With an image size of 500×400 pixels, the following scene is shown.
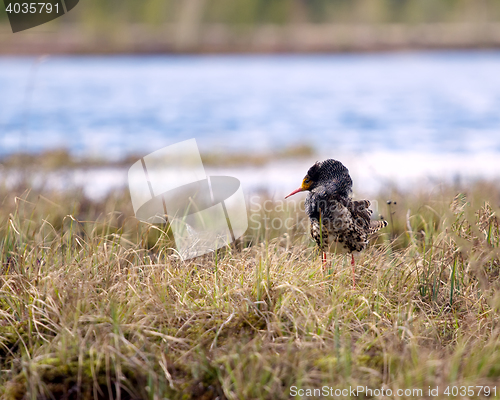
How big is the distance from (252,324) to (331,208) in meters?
0.98

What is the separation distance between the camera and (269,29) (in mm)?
27672

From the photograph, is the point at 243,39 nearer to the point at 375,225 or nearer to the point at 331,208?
the point at 375,225

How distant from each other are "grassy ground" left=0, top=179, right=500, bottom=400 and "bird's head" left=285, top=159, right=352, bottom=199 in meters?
0.51

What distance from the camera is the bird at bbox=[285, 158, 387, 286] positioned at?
354cm

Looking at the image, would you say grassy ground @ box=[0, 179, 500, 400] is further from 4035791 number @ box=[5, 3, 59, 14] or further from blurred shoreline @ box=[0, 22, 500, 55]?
blurred shoreline @ box=[0, 22, 500, 55]

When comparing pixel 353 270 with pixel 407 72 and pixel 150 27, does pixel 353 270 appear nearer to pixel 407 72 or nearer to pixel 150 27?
pixel 407 72

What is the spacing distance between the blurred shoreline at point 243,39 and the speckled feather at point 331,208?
2167 cm

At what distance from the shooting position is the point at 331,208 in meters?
3.55

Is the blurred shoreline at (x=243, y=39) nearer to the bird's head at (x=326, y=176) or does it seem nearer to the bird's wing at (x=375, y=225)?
the bird's wing at (x=375, y=225)

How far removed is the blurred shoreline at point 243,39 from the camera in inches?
923

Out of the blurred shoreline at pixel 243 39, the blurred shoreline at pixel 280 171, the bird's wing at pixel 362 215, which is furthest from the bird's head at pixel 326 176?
the blurred shoreline at pixel 243 39

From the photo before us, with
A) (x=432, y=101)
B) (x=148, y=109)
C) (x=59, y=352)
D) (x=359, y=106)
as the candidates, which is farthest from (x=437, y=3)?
(x=59, y=352)

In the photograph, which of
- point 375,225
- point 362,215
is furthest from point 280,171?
point 362,215

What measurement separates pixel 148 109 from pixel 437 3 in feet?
63.8
